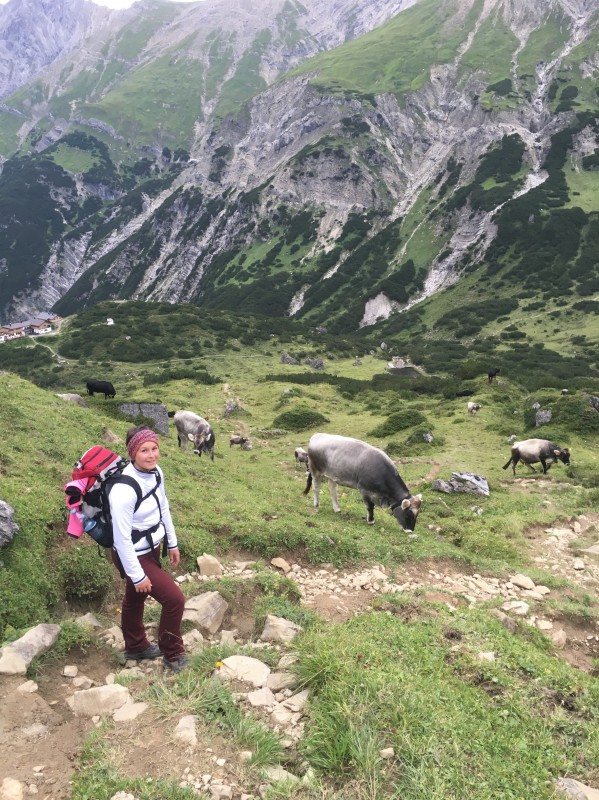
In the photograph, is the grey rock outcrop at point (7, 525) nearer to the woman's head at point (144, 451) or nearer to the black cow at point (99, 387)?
the woman's head at point (144, 451)

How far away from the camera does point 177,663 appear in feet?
21.4

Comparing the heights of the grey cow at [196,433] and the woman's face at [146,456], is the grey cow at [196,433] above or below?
below

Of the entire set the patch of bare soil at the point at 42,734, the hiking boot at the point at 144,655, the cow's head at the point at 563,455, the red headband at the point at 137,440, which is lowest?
the cow's head at the point at 563,455

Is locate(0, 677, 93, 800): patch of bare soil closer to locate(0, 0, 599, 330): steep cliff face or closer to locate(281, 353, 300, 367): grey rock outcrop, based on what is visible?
locate(281, 353, 300, 367): grey rock outcrop

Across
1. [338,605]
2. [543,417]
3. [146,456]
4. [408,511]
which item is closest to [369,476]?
[408,511]

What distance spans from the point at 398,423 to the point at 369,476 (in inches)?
714

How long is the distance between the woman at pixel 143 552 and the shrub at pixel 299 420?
29.0m

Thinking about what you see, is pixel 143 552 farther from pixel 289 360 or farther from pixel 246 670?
pixel 289 360

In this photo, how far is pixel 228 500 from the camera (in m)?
14.9

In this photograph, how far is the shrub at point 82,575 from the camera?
8.34 meters

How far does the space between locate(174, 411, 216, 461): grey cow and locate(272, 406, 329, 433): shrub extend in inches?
408

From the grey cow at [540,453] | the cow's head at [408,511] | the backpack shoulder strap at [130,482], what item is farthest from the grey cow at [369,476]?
the grey cow at [540,453]

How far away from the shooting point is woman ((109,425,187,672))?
A: 6.24 meters

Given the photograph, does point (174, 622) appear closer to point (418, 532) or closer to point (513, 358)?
point (418, 532)
